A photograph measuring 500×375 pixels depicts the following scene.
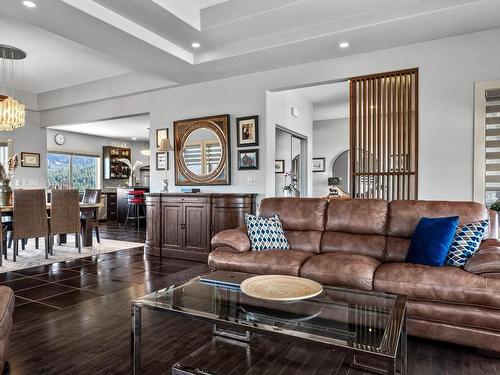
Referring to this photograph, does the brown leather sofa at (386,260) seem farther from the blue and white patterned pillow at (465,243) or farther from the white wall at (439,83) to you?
the white wall at (439,83)

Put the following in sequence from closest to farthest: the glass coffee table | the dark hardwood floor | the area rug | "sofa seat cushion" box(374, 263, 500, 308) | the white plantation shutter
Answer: the glass coffee table
the dark hardwood floor
"sofa seat cushion" box(374, 263, 500, 308)
the white plantation shutter
the area rug

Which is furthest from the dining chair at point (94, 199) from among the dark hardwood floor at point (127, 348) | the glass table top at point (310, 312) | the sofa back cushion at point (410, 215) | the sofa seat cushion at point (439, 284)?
the sofa seat cushion at point (439, 284)

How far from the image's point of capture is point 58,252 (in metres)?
5.38

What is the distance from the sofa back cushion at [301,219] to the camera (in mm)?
3393

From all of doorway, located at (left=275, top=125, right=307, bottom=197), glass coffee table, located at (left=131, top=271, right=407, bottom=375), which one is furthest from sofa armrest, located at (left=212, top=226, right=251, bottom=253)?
doorway, located at (left=275, top=125, right=307, bottom=197)

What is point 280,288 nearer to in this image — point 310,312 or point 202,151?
point 310,312

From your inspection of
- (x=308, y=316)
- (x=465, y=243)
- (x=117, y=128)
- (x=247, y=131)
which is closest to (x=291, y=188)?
(x=247, y=131)

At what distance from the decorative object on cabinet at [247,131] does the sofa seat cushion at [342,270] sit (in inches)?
97.1

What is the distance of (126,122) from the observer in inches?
334

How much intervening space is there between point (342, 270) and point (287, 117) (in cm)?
366

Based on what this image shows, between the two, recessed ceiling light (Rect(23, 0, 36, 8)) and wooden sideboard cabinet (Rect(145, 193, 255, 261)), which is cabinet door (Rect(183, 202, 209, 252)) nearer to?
wooden sideboard cabinet (Rect(145, 193, 255, 261))

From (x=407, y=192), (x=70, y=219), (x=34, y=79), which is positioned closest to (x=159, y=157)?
(x=70, y=219)

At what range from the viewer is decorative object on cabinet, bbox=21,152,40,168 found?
281 inches

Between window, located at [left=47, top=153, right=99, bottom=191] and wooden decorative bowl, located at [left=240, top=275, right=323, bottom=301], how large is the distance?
28.5ft
